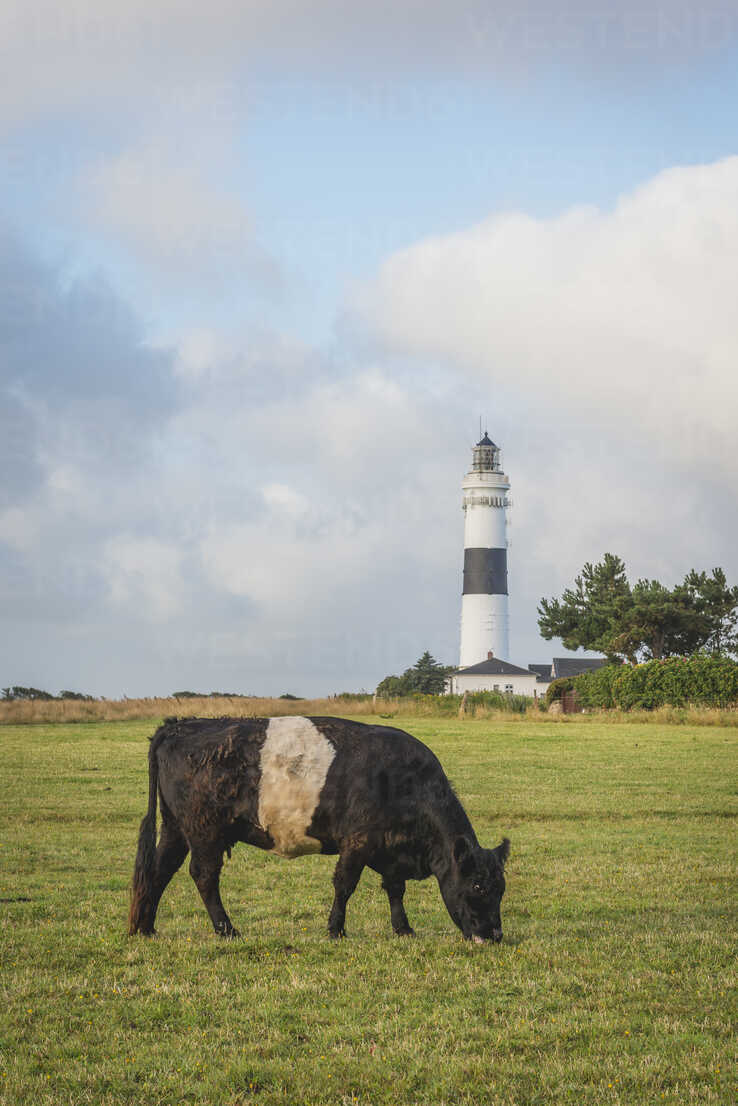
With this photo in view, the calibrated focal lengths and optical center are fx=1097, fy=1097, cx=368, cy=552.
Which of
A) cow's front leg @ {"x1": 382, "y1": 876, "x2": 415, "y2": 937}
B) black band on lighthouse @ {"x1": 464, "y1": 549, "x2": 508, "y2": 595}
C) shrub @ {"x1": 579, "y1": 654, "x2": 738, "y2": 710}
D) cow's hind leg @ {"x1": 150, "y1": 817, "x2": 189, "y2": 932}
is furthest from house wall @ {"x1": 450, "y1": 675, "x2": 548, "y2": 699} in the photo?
cow's hind leg @ {"x1": 150, "y1": 817, "x2": 189, "y2": 932}

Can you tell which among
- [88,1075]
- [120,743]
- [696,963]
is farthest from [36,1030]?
[120,743]

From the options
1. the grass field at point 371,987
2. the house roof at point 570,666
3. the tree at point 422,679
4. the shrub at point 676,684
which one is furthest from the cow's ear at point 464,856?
the house roof at point 570,666

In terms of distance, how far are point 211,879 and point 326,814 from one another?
133cm

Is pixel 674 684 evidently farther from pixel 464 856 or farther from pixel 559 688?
pixel 464 856

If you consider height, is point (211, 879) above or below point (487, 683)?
below

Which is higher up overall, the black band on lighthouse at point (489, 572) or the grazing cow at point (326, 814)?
the black band on lighthouse at point (489, 572)

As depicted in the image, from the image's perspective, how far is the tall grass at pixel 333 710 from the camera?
152 feet

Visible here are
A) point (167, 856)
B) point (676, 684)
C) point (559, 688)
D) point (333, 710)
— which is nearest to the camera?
point (167, 856)

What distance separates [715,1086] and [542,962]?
2.80m

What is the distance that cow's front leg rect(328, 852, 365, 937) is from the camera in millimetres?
10234

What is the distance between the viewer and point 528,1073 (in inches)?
273

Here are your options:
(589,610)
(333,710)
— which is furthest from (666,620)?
(333,710)

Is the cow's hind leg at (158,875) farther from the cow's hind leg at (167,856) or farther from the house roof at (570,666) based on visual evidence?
the house roof at (570,666)

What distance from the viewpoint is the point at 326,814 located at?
1027 cm
